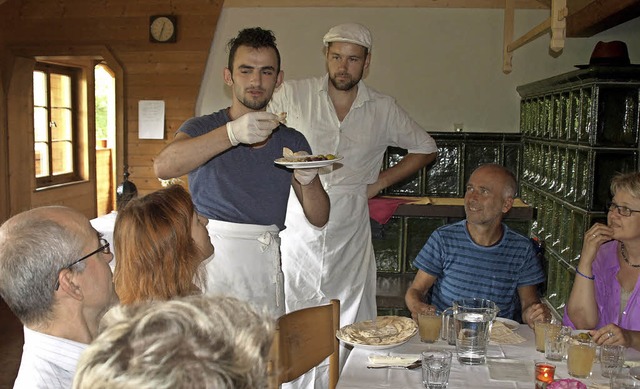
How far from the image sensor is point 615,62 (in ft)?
13.2

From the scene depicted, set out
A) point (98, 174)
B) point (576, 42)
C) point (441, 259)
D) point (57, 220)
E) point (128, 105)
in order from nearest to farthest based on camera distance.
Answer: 1. point (57, 220)
2. point (441, 259)
3. point (576, 42)
4. point (128, 105)
5. point (98, 174)

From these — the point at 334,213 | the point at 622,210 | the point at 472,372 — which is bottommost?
the point at 472,372

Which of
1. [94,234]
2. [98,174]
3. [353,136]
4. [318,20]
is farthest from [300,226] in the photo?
[98,174]

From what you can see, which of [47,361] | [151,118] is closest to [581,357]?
[47,361]

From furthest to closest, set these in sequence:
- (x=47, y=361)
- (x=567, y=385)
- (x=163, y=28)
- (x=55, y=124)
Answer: (x=55, y=124), (x=163, y=28), (x=567, y=385), (x=47, y=361)

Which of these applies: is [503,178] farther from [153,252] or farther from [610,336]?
[153,252]

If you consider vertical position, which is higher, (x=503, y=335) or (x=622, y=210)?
(x=622, y=210)

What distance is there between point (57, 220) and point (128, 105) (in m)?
4.49

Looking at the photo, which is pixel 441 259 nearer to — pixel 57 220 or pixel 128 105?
pixel 57 220

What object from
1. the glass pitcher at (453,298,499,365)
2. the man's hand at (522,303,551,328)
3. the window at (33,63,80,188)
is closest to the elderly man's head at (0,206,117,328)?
the glass pitcher at (453,298,499,365)

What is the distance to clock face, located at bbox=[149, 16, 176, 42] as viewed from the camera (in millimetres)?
5559

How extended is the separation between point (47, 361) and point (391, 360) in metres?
0.89

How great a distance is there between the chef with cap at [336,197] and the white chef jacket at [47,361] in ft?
5.43

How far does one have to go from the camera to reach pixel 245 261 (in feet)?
7.27
